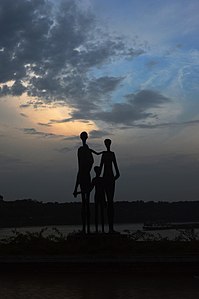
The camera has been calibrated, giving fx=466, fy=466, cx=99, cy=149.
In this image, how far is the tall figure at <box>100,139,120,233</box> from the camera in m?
14.5

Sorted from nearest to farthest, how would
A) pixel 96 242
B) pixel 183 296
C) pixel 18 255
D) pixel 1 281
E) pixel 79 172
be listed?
pixel 183 296, pixel 1 281, pixel 18 255, pixel 96 242, pixel 79 172

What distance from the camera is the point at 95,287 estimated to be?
346 inches

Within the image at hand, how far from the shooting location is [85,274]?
10273 millimetres

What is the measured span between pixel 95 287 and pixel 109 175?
20.0ft

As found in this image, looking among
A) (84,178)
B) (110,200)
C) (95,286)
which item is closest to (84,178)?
(84,178)

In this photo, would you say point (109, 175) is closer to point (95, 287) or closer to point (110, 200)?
point (110, 200)

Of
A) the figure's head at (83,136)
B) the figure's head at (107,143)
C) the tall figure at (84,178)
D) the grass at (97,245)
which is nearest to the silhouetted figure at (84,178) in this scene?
the tall figure at (84,178)

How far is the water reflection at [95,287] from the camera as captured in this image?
26.4 ft

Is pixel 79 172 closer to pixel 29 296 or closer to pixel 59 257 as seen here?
pixel 59 257

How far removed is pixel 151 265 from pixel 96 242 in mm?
2917

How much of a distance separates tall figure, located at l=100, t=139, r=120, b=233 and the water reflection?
4.49 m

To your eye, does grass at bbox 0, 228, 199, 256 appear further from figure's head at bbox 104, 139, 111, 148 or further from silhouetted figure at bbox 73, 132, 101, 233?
figure's head at bbox 104, 139, 111, 148

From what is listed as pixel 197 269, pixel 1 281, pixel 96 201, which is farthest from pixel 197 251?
pixel 1 281

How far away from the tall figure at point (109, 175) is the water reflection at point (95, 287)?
177 inches
